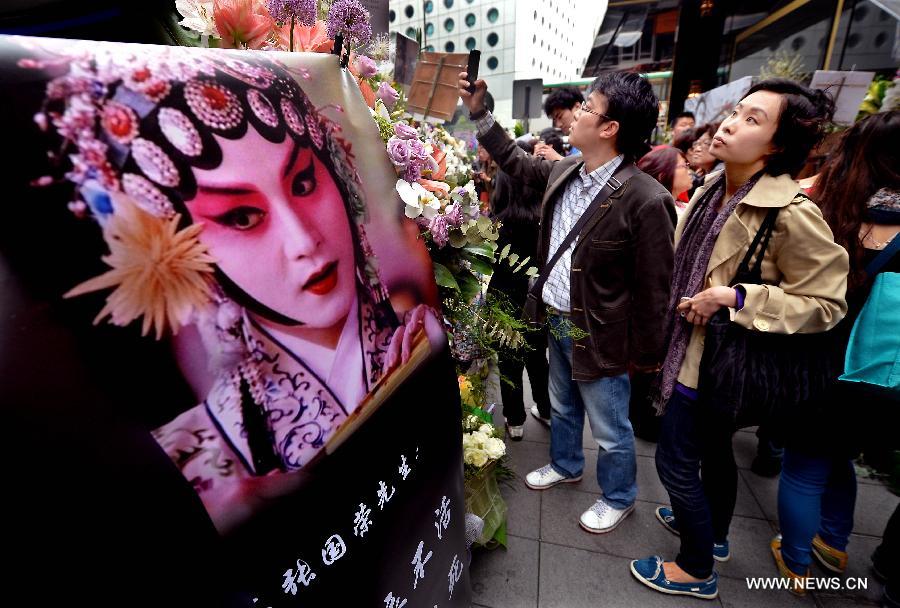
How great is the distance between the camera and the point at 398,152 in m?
1.17

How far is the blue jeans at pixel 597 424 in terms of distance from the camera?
2305 mm

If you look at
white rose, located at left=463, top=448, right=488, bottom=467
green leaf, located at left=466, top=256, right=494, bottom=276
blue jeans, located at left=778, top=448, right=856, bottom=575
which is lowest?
blue jeans, located at left=778, top=448, right=856, bottom=575

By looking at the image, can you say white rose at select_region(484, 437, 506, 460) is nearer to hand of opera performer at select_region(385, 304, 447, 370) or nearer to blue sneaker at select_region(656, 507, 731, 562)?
blue sneaker at select_region(656, 507, 731, 562)

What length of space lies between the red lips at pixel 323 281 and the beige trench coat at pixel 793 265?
146 cm

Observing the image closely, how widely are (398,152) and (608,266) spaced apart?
1.28 metres

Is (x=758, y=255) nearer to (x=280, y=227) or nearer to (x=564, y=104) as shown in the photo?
(x=280, y=227)

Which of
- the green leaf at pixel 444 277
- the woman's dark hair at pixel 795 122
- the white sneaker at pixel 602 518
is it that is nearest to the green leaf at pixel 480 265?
the green leaf at pixel 444 277

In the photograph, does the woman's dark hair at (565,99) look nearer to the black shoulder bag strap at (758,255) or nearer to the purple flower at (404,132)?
the black shoulder bag strap at (758,255)

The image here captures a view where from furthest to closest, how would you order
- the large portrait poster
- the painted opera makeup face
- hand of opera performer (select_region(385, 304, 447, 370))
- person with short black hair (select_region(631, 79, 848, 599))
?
person with short black hair (select_region(631, 79, 848, 599)) → hand of opera performer (select_region(385, 304, 447, 370)) → the painted opera makeup face → the large portrait poster

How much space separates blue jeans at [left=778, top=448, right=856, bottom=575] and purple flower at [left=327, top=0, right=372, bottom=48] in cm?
234

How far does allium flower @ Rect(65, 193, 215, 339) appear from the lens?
1.79 feet

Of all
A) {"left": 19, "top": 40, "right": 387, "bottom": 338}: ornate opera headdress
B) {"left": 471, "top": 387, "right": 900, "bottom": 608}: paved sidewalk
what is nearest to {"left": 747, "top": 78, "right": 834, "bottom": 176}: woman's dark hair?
{"left": 19, "top": 40, "right": 387, "bottom": 338}: ornate opera headdress

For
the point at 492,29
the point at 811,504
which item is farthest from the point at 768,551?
the point at 492,29

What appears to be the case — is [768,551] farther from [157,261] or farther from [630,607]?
[157,261]
